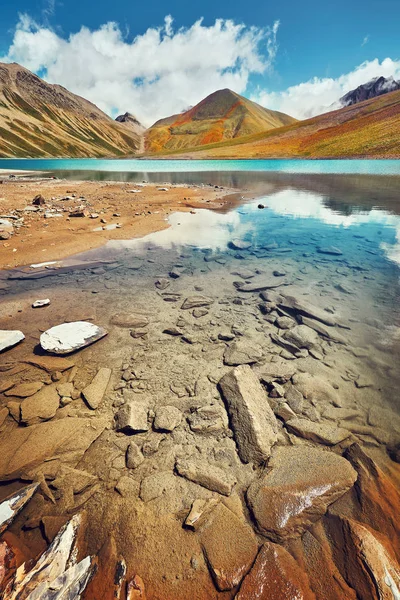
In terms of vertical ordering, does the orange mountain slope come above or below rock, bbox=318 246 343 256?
above

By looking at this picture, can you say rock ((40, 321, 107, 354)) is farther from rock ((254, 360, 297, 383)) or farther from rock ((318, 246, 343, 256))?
rock ((318, 246, 343, 256))

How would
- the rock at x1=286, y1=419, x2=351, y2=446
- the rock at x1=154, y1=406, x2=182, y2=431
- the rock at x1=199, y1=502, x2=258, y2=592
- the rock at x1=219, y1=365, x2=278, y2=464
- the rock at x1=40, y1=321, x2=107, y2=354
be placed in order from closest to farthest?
the rock at x1=199, y1=502, x2=258, y2=592 → the rock at x1=219, y1=365, x2=278, y2=464 → the rock at x1=286, y1=419, x2=351, y2=446 → the rock at x1=154, y1=406, x2=182, y2=431 → the rock at x1=40, y1=321, x2=107, y2=354

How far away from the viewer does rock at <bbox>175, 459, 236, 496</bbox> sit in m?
3.92

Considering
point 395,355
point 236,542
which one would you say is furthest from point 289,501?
point 395,355

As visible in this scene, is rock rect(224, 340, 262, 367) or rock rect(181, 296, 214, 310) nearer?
rock rect(224, 340, 262, 367)

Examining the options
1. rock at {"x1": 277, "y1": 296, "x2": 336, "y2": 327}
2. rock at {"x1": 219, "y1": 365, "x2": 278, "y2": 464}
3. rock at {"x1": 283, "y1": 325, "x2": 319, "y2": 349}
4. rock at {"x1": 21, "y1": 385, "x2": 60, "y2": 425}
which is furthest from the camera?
rock at {"x1": 277, "y1": 296, "x2": 336, "y2": 327}

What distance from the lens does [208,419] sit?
197 inches

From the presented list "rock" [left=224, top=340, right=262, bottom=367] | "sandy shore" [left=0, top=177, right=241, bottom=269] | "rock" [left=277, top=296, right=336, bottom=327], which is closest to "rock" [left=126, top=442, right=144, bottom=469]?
"rock" [left=224, top=340, right=262, bottom=367]

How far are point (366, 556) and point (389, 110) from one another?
199 metres

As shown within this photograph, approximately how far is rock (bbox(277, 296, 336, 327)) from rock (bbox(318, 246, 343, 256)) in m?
6.08

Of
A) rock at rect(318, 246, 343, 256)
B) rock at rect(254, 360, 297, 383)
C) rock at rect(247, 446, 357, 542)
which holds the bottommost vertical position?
rock at rect(247, 446, 357, 542)

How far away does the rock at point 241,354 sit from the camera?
6418mm

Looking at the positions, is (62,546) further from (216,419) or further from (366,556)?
(366,556)

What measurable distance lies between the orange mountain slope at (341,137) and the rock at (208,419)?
410ft
